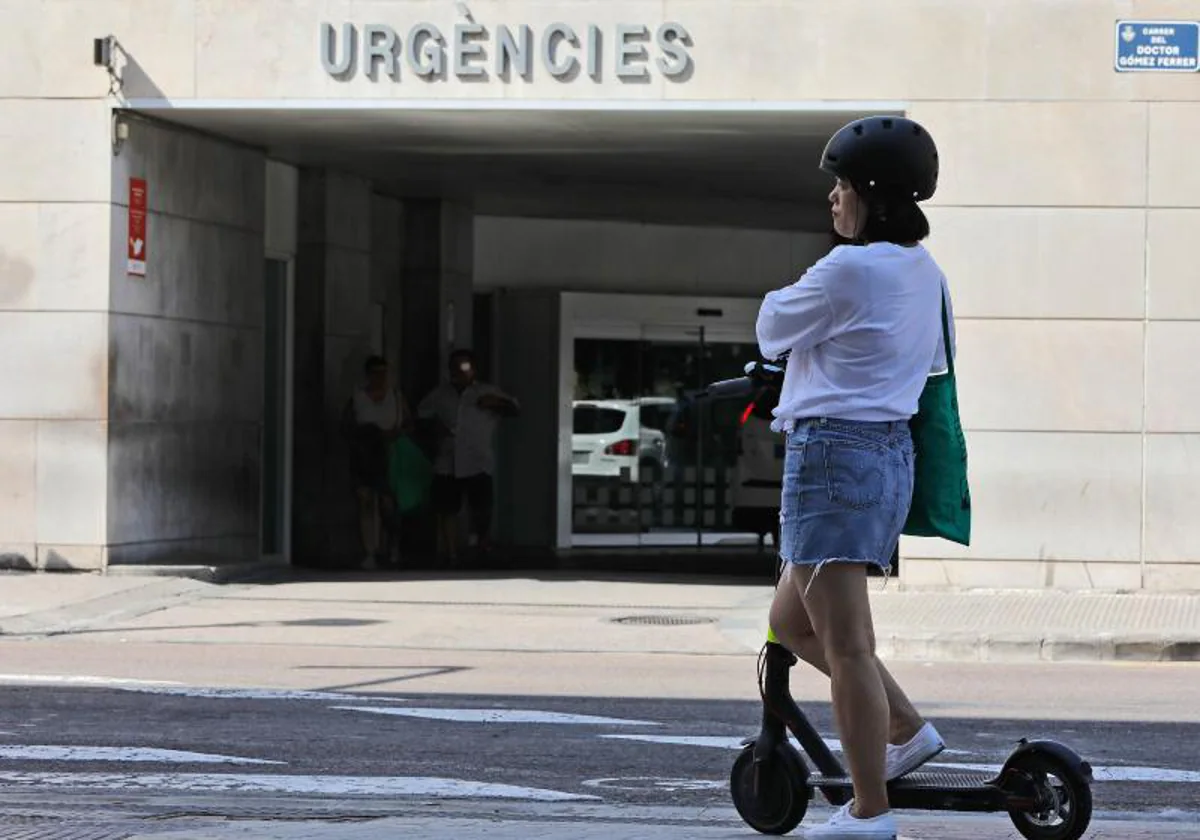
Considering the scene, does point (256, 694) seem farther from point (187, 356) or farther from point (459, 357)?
point (459, 357)

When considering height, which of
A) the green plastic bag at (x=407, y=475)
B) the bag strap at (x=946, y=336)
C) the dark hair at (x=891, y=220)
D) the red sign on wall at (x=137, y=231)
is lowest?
the green plastic bag at (x=407, y=475)

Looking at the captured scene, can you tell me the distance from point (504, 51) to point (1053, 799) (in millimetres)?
10955

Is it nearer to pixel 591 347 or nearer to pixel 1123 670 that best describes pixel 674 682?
pixel 1123 670

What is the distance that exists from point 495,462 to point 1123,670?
44.0 feet

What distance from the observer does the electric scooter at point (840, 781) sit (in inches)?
226

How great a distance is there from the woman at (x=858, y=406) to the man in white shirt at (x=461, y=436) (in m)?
16.2

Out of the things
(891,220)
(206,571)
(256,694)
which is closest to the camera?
(891,220)

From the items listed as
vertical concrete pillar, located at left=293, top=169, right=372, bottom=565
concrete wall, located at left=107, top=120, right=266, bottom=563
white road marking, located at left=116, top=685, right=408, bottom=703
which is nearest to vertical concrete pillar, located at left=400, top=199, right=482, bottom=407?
vertical concrete pillar, located at left=293, top=169, right=372, bottom=565

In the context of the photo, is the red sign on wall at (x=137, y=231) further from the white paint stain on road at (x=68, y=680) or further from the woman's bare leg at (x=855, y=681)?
the woman's bare leg at (x=855, y=681)

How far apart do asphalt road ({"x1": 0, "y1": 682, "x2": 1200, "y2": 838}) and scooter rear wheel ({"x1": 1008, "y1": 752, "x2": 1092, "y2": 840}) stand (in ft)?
0.86

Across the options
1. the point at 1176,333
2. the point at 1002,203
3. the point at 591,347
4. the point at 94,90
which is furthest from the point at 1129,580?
the point at 591,347

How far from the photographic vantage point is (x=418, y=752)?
28.1 ft

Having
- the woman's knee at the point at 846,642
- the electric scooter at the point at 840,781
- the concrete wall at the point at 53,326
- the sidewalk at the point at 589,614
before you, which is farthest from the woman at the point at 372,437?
the woman's knee at the point at 846,642

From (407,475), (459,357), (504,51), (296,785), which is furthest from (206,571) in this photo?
(296,785)
